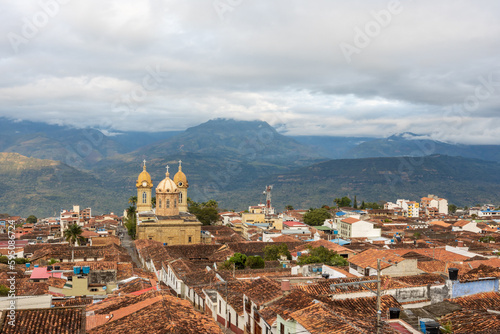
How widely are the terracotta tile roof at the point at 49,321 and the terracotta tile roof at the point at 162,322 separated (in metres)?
2.37

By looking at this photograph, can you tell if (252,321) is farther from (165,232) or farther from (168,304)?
(165,232)

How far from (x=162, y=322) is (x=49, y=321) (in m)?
3.70

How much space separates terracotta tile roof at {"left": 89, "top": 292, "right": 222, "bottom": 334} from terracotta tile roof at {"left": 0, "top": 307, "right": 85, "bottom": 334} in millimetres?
2367

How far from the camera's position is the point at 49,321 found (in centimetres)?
1318

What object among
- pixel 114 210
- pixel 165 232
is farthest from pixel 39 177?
pixel 165 232

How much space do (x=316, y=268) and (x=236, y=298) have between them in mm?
10084

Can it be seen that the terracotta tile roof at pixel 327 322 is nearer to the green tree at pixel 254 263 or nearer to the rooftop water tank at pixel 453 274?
the rooftop water tank at pixel 453 274

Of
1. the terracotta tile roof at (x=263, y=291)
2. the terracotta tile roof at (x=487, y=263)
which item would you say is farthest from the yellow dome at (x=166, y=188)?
the terracotta tile roof at (x=263, y=291)

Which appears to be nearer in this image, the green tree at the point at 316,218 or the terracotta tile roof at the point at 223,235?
the terracotta tile roof at the point at 223,235

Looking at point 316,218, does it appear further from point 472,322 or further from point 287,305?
point 472,322

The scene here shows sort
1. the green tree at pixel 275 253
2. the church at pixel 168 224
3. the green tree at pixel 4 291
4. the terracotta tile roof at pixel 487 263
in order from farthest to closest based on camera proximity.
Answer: the church at pixel 168 224 → the green tree at pixel 275 253 → the terracotta tile roof at pixel 487 263 → the green tree at pixel 4 291

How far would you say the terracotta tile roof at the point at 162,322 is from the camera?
15.1 m

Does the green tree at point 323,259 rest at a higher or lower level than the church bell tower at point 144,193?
lower

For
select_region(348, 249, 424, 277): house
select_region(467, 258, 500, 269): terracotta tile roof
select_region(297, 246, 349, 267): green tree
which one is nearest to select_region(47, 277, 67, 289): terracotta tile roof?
select_region(297, 246, 349, 267): green tree
